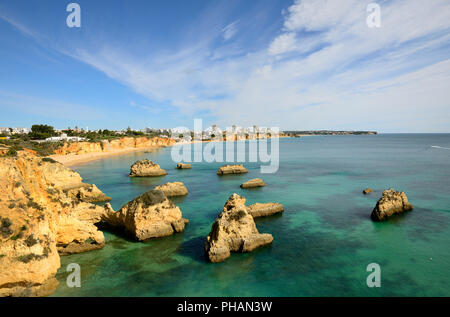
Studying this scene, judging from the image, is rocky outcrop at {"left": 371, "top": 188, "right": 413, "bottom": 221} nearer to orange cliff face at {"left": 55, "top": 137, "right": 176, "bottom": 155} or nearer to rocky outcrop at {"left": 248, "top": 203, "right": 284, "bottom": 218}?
rocky outcrop at {"left": 248, "top": 203, "right": 284, "bottom": 218}

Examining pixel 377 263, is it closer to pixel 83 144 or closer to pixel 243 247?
pixel 243 247

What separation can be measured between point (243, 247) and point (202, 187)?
19071mm

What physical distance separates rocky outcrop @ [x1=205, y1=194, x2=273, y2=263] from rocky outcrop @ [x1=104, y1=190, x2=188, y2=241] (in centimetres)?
374

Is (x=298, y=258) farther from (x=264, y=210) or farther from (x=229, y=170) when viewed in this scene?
(x=229, y=170)

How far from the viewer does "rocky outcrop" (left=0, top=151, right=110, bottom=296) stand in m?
9.96

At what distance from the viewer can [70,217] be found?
14.0 m

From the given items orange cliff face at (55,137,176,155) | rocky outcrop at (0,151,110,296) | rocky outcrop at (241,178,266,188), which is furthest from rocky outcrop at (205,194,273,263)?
orange cliff face at (55,137,176,155)

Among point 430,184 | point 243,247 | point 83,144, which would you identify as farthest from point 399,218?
point 83,144

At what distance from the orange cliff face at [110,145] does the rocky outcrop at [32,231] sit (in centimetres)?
6415

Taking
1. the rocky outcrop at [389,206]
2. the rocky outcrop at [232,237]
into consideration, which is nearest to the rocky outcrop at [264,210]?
the rocky outcrop at [232,237]

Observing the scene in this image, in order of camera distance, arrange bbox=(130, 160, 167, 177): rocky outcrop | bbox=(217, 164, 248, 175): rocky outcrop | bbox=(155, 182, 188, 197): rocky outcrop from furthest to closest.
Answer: bbox=(217, 164, 248, 175): rocky outcrop
bbox=(130, 160, 167, 177): rocky outcrop
bbox=(155, 182, 188, 197): rocky outcrop

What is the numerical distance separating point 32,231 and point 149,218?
655cm

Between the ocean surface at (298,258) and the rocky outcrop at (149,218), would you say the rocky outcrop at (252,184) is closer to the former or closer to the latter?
the ocean surface at (298,258)

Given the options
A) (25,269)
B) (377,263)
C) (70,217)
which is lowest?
(377,263)
